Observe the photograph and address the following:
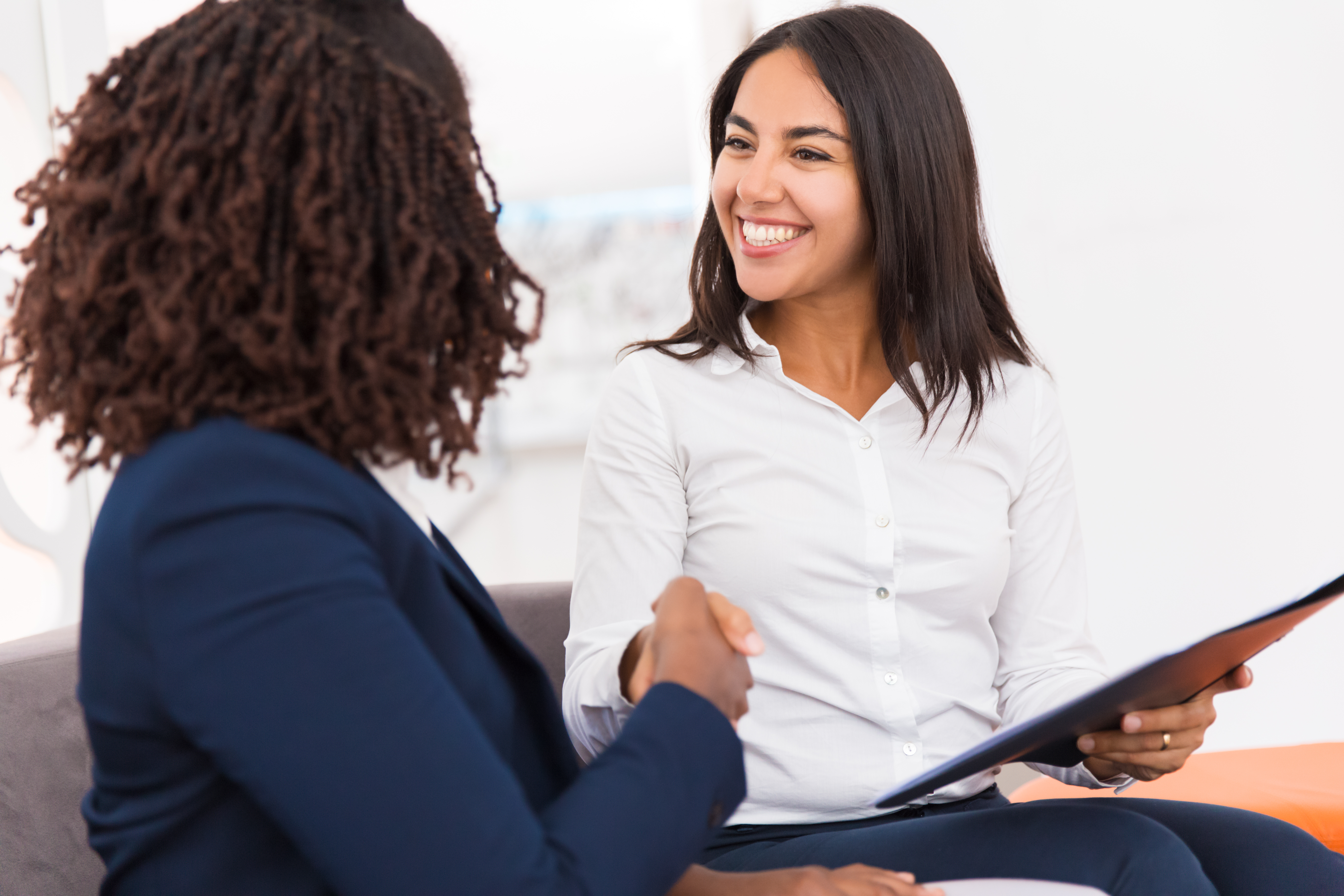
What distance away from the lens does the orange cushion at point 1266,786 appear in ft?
4.72

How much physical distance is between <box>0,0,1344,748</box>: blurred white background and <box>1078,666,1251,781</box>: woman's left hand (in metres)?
1.19

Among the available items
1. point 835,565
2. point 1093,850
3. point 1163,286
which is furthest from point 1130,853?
point 1163,286

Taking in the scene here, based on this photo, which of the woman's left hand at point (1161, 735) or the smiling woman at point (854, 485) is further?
the smiling woman at point (854, 485)

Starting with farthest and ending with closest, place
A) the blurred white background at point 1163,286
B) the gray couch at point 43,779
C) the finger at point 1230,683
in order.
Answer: the blurred white background at point 1163,286 < the gray couch at point 43,779 < the finger at point 1230,683

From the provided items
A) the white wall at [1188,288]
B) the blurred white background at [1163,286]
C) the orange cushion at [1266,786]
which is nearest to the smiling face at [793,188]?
the orange cushion at [1266,786]

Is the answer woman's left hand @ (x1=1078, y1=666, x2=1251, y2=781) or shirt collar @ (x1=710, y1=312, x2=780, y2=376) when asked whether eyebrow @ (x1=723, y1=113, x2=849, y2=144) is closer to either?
shirt collar @ (x1=710, y1=312, x2=780, y2=376)

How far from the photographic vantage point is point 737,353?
4.16 feet

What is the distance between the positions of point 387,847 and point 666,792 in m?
0.16

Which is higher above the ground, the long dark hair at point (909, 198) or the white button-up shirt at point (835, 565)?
the long dark hair at point (909, 198)

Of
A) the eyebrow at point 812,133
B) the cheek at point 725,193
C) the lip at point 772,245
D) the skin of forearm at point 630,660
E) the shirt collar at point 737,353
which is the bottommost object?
the skin of forearm at point 630,660

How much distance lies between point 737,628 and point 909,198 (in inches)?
27.2

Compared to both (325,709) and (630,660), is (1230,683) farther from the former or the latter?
(325,709)

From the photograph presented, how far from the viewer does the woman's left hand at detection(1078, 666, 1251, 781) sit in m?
0.98

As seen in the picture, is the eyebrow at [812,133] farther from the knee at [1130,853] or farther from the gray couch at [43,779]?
the gray couch at [43,779]
